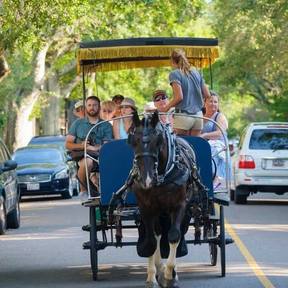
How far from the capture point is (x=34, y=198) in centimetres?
3266

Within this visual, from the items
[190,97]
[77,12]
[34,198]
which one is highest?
[77,12]

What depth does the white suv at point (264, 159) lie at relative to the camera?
84.3 ft

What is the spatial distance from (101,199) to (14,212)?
8844 mm

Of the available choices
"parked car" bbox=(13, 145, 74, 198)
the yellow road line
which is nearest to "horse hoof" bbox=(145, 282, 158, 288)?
the yellow road line

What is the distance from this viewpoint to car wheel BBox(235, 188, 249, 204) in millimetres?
26297

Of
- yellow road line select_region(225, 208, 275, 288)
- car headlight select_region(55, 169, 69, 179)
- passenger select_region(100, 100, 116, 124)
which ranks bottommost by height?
yellow road line select_region(225, 208, 275, 288)

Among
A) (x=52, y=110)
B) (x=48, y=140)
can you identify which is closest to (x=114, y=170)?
(x=48, y=140)

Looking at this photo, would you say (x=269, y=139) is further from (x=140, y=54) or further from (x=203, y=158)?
(x=203, y=158)

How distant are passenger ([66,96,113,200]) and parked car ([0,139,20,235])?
193 inches

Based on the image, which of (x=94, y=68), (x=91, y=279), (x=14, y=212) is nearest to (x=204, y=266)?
(x=91, y=279)

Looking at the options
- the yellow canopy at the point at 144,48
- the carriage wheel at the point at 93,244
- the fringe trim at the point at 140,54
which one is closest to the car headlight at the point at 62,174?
the fringe trim at the point at 140,54

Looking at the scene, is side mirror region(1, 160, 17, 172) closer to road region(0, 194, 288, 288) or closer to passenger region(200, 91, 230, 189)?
road region(0, 194, 288, 288)

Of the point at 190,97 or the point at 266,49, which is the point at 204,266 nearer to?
the point at 190,97

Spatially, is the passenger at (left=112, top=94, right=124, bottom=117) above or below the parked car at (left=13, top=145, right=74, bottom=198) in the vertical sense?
above
